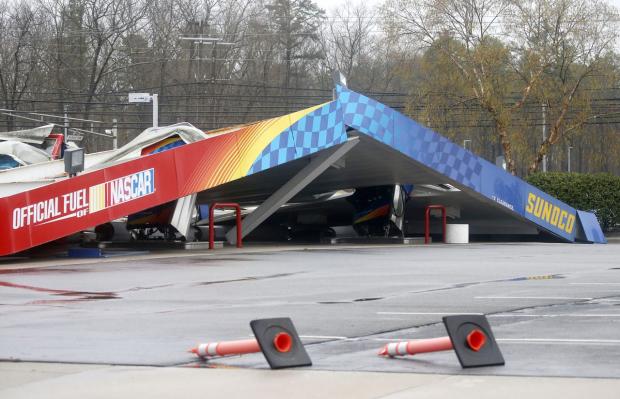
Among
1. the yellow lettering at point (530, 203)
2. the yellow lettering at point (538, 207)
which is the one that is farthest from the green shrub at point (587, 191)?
the yellow lettering at point (530, 203)

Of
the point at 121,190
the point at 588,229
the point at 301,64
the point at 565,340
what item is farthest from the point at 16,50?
the point at 565,340

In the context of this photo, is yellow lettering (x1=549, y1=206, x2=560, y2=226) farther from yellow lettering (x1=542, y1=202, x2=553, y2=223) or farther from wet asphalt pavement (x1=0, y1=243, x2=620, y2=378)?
Answer: wet asphalt pavement (x1=0, y1=243, x2=620, y2=378)

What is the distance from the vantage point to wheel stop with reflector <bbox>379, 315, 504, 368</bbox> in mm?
7332

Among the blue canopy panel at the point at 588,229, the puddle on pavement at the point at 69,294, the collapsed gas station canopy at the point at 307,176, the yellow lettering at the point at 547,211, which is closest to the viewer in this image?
the puddle on pavement at the point at 69,294

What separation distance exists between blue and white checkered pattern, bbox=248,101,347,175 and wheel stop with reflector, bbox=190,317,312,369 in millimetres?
19730

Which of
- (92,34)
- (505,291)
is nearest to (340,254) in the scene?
(505,291)

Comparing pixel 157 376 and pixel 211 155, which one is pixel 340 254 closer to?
pixel 211 155

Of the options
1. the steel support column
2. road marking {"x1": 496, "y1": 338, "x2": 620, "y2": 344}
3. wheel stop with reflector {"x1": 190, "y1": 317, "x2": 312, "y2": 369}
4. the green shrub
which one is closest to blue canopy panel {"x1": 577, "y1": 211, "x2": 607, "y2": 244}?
the green shrub

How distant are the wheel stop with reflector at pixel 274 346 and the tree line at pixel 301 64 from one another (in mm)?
34630

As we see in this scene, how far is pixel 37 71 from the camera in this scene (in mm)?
58125

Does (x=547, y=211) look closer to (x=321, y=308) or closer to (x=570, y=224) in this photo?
(x=570, y=224)

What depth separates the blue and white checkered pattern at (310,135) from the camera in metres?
27.5

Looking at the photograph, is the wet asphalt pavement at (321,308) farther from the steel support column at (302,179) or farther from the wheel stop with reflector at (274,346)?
the steel support column at (302,179)

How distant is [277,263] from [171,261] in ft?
7.75
